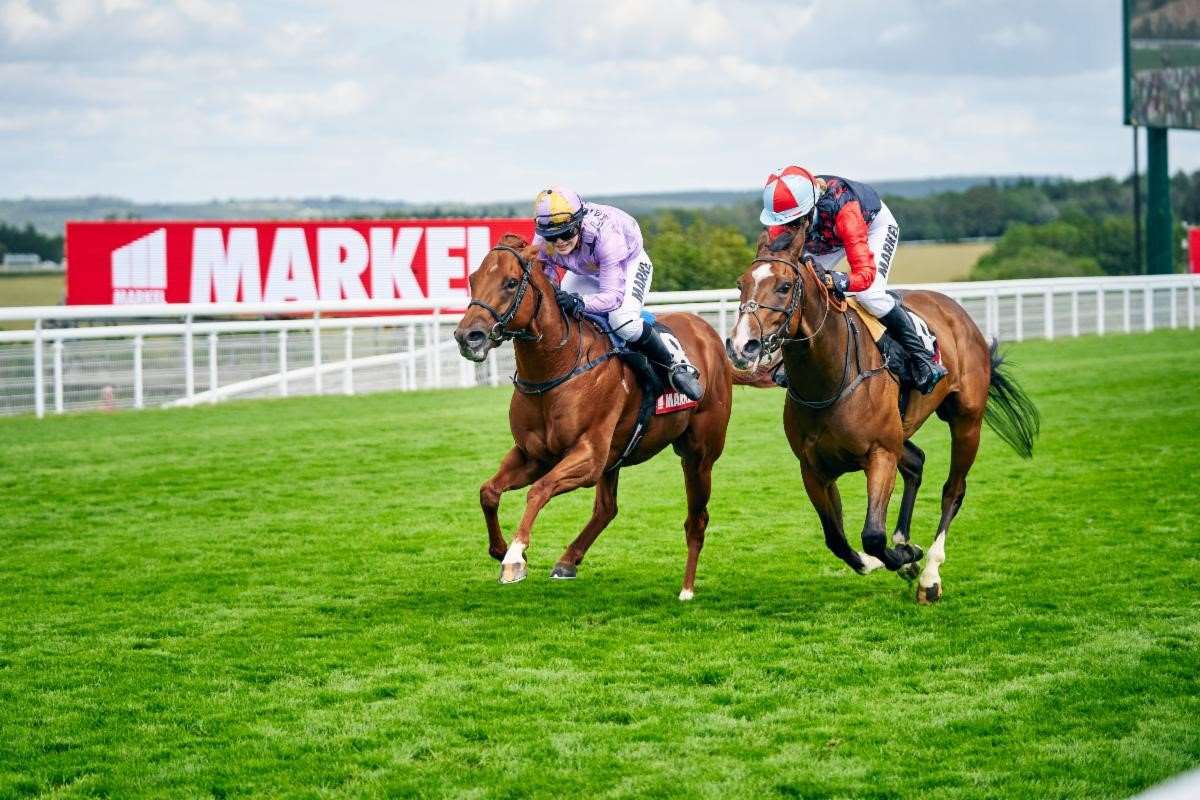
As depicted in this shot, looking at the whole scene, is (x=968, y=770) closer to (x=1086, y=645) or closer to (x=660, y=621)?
(x=1086, y=645)

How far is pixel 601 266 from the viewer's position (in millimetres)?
Answer: 6598

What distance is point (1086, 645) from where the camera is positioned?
5.50m

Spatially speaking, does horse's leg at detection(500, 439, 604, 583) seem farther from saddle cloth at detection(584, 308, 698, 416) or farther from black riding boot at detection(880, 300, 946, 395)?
black riding boot at detection(880, 300, 946, 395)

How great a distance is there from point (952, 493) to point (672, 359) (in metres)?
1.43

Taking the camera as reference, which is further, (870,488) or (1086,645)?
(870,488)

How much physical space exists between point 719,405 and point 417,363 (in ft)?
37.9

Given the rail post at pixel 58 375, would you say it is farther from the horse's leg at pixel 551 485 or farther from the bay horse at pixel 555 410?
the horse's leg at pixel 551 485

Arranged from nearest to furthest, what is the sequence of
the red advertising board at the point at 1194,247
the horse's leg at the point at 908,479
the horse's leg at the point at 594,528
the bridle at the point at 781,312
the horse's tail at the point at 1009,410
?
the bridle at the point at 781,312
the horse's leg at the point at 908,479
the horse's leg at the point at 594,528
the horse's tail at the point at 1009,410
the red advertising board at the point at 1194,247

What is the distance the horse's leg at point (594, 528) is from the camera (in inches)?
278

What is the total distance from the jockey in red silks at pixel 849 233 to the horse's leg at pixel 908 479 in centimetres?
59

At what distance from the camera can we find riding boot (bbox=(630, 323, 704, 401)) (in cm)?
665

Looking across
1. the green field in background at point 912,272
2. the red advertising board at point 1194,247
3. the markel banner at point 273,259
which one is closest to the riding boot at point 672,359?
the markel banner at point 273,259

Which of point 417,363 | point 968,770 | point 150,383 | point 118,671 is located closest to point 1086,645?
point 968,770

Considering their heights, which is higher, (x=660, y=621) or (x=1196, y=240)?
(x=1196, y=240)
